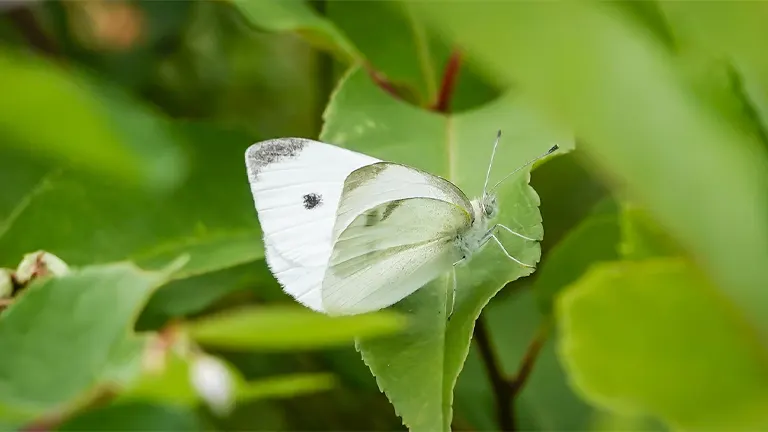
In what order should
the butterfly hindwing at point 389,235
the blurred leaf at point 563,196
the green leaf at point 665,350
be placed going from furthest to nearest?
the blurred leaf at point 563,196
the butterfly hindwing at point 389,235
the green leaf at point 665,350

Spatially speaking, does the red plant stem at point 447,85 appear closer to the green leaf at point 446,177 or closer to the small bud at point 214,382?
the green leaf at point 446,177

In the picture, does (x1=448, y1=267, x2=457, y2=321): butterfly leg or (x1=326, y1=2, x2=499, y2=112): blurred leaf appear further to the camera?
(x1=326, y1=2, x2=499, y2=112): blurred leaf

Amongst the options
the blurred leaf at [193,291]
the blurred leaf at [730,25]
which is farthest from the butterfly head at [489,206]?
the blurred leaf at [730,25]

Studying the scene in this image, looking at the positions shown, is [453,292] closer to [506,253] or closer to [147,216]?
[506,253]

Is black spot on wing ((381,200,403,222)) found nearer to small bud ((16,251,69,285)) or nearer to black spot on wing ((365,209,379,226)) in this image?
black spot on wing ((365,209,379,226))

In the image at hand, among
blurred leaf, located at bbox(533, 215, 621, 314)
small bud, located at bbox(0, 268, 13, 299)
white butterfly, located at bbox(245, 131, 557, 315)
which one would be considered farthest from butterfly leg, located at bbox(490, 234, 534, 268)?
small bud, located at bbox(0, 268, 13, 299)

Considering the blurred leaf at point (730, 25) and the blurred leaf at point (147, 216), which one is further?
the blurred leaf at point (147, 216)

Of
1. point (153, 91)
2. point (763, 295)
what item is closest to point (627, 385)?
point (763, 295)
